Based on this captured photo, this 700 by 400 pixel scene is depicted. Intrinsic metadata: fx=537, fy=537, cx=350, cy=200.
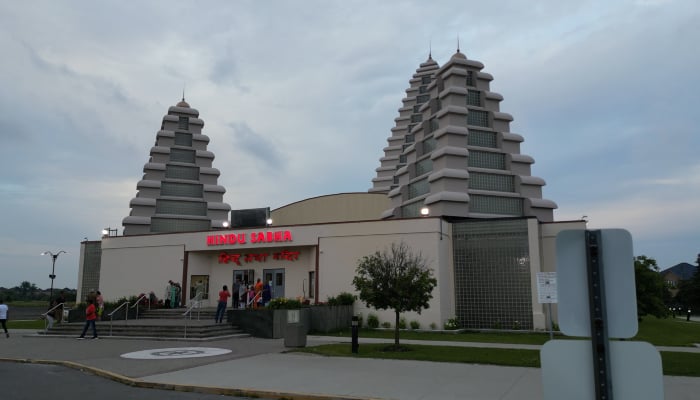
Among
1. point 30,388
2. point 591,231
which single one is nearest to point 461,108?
point 30,388

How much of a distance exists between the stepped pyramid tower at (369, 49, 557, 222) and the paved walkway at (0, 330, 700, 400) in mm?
16914

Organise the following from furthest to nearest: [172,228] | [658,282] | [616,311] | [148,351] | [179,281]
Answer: [172,228], [658,282], [179,281], [148,351], [616,311]

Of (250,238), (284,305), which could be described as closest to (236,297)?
(250,238)

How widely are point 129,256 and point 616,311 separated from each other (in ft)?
131

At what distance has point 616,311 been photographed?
3096mm

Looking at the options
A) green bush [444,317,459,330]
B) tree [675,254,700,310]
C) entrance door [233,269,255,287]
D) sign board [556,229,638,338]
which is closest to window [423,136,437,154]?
green bush [444,317,459,330]

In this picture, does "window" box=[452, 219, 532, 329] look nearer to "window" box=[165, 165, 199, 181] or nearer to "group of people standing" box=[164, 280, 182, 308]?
"group of people standing" box=[164, 280, 182, 308]

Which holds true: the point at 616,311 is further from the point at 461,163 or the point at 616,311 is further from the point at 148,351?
the point at 461,163

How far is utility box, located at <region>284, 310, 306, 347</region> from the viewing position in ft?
64.7

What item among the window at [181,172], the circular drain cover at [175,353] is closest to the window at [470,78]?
the window at [181,172]

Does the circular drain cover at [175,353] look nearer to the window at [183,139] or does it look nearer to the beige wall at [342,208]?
the beige wall at [342,208]

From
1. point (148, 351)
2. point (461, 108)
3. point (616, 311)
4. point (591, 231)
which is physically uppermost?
point (461, 108)

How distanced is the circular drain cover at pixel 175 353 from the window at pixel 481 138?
2382cm

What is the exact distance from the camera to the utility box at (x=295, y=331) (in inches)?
777
